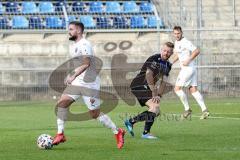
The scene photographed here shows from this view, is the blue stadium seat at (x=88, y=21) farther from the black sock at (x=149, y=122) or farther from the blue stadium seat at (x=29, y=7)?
the black sock at (x=149, y=122)

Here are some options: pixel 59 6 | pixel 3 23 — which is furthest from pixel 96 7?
pixel 3 23

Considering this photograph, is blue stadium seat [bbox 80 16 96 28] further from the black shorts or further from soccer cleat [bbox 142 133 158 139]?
soccer cleat [bbox 142 133 158 139]

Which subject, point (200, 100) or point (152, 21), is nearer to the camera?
point (200, 100)

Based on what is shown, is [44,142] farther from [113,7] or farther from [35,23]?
[113,7]

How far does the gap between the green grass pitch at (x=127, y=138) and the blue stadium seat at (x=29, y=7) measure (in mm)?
9727

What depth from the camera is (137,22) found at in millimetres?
33531

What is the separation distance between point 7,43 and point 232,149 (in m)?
18.5

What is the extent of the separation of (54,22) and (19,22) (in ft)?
4.88

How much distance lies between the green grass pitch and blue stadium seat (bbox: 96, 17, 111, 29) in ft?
30.6

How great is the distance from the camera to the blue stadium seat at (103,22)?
33062mm

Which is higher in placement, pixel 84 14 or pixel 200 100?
pixel 84 14

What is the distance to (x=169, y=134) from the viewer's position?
52.7 ft

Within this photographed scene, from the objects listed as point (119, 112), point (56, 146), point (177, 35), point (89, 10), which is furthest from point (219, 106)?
point (56, 146)

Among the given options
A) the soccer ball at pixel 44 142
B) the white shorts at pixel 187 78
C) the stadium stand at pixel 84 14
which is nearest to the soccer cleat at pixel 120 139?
the soccer ball at pixel 44 142
